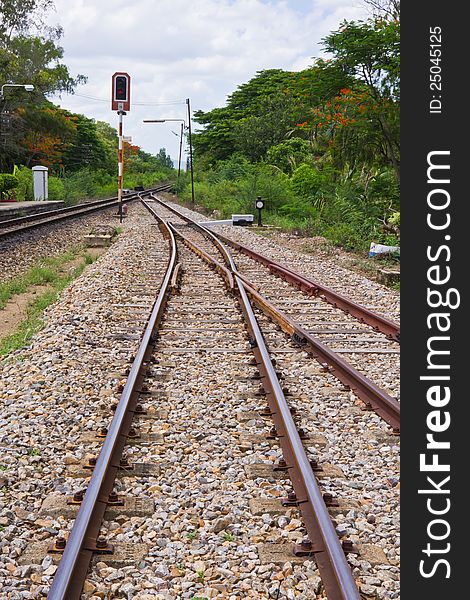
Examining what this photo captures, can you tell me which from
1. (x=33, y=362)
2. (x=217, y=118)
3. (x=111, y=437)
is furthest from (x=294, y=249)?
(x=217, y=118)

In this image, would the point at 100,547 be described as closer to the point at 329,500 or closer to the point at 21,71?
the point at 329,500

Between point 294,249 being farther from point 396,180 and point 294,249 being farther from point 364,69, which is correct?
point 364,69

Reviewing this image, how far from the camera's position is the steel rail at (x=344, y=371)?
5098 millimetres

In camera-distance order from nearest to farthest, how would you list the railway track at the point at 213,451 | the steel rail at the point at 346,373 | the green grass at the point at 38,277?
the railway track at the point at 213,451
the steel rail at the point at 346,373
the green grass at the point at 38,277

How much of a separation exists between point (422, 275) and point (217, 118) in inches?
2330

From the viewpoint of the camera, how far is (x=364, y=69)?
18344 mm

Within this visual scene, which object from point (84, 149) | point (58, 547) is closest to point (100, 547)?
point (58, 547)

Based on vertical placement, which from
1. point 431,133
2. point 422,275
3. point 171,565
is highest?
point 431,133

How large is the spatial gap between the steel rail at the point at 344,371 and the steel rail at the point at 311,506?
1.99 feet

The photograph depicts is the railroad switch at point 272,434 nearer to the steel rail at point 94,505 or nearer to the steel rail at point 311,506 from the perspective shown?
the steel rail at point 311,506

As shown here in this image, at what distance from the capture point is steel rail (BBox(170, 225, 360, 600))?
2.98m

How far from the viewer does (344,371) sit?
19.9ft

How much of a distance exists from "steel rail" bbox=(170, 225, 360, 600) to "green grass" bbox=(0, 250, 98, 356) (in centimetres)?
333

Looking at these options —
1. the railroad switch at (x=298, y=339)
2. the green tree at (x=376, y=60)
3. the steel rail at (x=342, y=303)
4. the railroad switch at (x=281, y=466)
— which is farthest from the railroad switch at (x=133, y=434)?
the green tree at (x=376, y=60)
